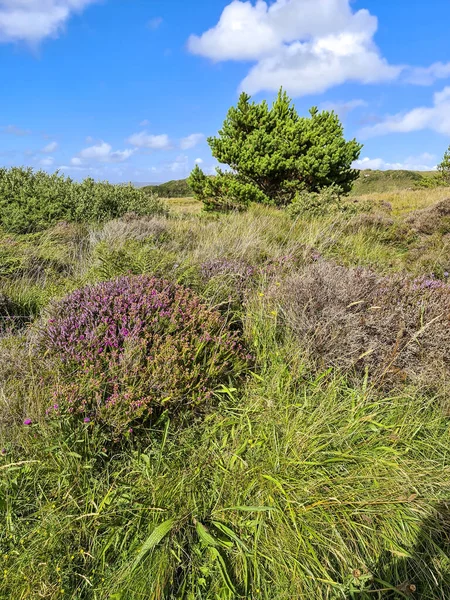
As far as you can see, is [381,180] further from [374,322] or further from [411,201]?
[374,322]

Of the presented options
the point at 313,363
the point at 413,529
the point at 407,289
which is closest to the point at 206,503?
the point at 413,529

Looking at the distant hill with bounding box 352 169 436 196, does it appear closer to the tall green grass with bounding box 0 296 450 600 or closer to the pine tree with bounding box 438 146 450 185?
the pine tree with bounding box 438 146 450 185

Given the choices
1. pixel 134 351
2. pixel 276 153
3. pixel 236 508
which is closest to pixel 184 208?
pixel 276 153

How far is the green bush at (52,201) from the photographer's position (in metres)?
6.71

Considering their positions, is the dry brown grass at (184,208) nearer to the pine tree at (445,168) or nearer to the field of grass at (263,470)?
the field of grass at (263,470)

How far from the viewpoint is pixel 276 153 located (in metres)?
12.7

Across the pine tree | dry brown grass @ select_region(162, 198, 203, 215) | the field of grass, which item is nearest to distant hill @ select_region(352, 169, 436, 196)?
the pine tree

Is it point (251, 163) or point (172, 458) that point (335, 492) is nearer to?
point (172, 458)

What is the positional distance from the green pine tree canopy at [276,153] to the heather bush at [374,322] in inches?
384

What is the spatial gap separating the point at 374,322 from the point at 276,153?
11.3 m

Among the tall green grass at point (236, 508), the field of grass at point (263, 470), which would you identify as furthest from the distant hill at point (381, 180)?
the tall green grass at point (236, 508)

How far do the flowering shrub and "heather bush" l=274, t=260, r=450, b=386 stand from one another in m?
0.71

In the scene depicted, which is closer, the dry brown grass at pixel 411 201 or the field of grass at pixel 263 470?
the field of grass at pixel 263 470

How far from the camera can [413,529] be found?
1.71m
